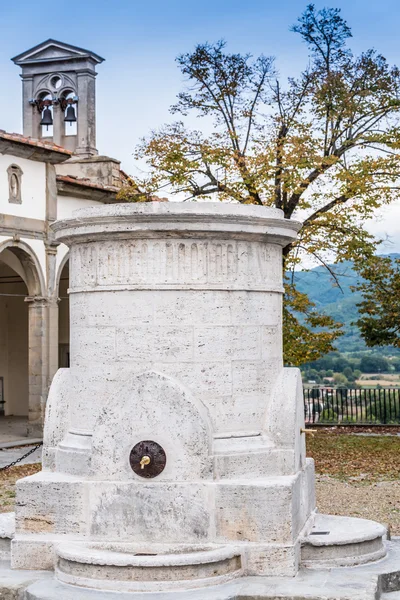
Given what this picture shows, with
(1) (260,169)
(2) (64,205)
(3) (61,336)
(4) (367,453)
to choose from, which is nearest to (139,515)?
(4) (367,453)

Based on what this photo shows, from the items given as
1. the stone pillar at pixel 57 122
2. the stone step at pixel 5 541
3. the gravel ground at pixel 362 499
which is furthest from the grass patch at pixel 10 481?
the stone pillar at pixel 57 122

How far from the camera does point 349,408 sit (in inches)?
1030

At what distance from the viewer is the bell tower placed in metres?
25.1

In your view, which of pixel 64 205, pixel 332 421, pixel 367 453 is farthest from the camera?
pixel 332 421

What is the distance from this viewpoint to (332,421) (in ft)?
77.7

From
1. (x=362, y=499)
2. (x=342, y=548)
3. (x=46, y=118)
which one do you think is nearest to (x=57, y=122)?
(x=46, y=118)

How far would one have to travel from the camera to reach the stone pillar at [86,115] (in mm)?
24969

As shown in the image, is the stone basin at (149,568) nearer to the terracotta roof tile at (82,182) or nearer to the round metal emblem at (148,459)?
the round metal emblem at (148,459)

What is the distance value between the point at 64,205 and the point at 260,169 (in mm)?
5075

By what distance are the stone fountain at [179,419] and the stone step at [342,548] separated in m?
0.01

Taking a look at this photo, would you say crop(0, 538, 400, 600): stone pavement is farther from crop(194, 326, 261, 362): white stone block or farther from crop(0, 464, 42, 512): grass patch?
crop(0, 464, 42, 512): grass patch

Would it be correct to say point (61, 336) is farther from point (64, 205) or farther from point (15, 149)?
point (15, 149)

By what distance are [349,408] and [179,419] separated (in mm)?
19368

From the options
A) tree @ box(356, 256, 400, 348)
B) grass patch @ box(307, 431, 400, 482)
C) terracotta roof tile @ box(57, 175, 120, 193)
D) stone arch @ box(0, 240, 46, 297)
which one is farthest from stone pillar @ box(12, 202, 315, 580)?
terracotta roof tile @ box(57, 175, 120, 193)
